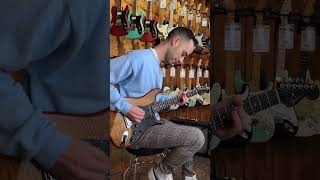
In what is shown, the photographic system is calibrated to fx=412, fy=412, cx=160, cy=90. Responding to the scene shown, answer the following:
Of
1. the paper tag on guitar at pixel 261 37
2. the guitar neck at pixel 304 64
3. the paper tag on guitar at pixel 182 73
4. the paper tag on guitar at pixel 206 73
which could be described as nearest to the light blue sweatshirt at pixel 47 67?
the paper tag on guitar at pixel 182 73

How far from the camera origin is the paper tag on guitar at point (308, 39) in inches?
76.6

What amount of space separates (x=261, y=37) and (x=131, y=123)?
82cm

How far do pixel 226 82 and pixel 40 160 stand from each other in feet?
3.15

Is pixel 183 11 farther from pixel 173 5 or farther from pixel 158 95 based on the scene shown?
pixel 158 95

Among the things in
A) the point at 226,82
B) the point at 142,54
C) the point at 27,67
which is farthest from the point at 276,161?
the point at 27,67

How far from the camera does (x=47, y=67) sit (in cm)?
175

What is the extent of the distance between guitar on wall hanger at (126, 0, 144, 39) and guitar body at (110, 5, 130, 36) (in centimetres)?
2

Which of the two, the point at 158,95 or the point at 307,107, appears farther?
the point at 307,107


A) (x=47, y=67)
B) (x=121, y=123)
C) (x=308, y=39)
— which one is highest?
(x=308, y=39)

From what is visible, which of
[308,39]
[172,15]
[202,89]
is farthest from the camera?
[308,39]

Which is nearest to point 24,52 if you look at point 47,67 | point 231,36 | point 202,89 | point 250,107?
point 47,67

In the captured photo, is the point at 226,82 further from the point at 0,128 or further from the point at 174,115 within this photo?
the point at 0,128

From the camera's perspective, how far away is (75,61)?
1757mm

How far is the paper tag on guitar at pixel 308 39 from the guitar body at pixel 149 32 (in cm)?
75
